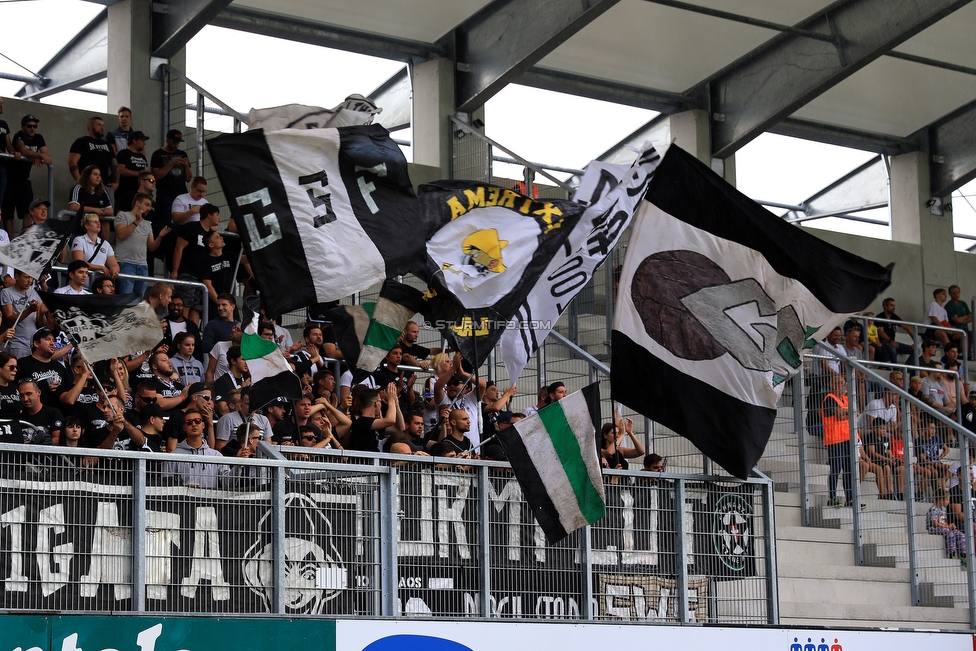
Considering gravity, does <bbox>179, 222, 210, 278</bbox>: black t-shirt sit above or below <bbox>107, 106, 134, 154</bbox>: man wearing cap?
below

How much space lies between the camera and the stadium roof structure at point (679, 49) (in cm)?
1886

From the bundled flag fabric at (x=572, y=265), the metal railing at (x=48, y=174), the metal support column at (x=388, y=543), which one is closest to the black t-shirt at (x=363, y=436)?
the bundled flag fabric at (x=572, y=265)

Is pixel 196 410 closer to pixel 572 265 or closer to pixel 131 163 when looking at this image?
pixel 572 265

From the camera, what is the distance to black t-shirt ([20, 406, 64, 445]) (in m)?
9.52

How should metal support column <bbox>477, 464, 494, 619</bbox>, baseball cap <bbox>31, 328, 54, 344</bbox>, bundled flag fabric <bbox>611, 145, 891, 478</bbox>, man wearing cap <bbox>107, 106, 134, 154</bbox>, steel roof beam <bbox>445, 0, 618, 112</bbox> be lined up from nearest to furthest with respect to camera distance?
1. metal support column <bbox>477, 464, 494, 619</bbox>
2. bundled flag fabric <bbox>611, 145, 891, 478</bbox>
3. baseball cap <bbox>31, 328, 54, 344</bbox>
4. man wearing cap <bbox>107, 106, 134, 154</bbox>
5. steel roof beam <bbox>445, 0, 618, 112</bbox>

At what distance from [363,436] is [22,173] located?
5505 millimetres

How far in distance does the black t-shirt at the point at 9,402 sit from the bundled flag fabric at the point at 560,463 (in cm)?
343

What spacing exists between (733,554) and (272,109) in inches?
196

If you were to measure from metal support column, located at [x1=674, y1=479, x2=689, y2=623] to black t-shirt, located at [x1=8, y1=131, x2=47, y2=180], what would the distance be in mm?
7825

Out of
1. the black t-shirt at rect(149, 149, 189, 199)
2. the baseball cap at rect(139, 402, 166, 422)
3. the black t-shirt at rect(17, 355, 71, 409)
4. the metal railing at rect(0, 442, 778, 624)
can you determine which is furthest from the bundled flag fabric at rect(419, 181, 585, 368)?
the black t-shirt at rect(149, 149, 189, 199)

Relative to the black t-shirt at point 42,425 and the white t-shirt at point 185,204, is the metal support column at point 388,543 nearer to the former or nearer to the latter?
the black t-shirt at point 42,425

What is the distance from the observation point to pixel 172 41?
1714cm

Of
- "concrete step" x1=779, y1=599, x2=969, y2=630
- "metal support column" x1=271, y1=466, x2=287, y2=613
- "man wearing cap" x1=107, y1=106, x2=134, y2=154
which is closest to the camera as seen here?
"metal support column" x1=271, y1=466, x2=287, y2=613

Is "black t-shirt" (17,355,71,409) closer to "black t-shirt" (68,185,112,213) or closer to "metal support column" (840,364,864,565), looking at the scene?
"black t-shirt" (68,185,112,213)
